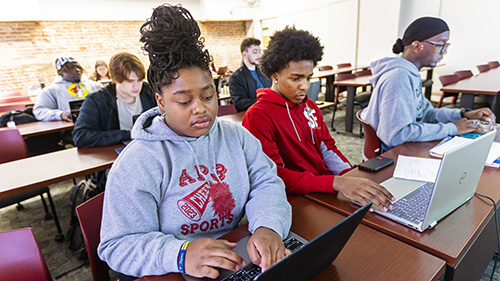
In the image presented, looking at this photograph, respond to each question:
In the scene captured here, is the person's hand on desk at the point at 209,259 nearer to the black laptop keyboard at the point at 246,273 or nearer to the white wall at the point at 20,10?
the black laptop keyboard at the point at 246,273

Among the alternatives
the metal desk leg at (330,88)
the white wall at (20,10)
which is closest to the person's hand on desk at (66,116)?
the metal desk leg at (330,88)

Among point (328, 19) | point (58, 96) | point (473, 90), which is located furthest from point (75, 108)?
point (328, 19)

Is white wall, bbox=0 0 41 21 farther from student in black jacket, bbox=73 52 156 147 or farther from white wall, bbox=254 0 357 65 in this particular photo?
student in black jacket, bbox=73 52 156 147

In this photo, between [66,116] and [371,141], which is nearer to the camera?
[371,141]

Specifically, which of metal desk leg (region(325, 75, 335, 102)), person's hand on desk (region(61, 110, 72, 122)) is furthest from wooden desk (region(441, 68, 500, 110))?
person's hand on desk (region(61, 110, 72, 122))

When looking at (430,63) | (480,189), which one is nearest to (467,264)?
(480,189)

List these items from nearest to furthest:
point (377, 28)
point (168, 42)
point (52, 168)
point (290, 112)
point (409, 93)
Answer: point (168, 42), point (290, 112), point (409, 93), point (52, 168), point (377, 28)

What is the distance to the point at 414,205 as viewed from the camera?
0.93m

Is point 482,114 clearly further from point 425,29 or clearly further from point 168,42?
point 168,42

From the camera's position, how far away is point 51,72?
687cm

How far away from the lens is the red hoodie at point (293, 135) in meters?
1.31

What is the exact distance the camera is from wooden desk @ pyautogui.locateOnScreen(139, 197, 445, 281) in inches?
26.5

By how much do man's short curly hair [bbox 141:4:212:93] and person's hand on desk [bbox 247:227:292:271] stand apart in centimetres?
50

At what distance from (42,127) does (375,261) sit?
3098 mm
